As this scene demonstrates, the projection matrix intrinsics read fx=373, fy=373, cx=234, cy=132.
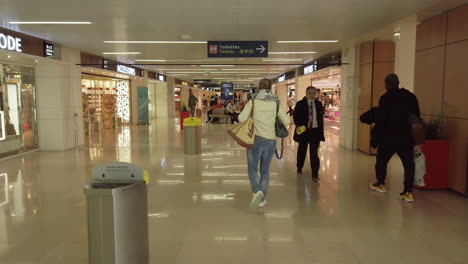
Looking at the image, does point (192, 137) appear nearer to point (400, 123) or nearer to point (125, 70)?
point (400, 123)

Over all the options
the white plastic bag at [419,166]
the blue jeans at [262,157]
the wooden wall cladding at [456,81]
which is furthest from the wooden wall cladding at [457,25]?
the blue jeans at [262,157]

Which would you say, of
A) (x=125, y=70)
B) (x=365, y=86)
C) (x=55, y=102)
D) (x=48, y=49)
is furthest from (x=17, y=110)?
(x=365, y=86)

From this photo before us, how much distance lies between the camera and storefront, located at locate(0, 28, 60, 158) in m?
8.88

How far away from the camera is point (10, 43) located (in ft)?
26.6

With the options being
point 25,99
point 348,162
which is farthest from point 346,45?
point 25,99

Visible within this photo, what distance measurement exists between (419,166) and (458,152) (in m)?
0.79

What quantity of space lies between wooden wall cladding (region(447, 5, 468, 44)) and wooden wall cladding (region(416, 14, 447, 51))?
0.41 feet

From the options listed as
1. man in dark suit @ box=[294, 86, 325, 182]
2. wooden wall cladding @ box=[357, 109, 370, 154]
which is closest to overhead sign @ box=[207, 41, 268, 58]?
wooden wall cladding @ box=[357, 109, 370, 154]

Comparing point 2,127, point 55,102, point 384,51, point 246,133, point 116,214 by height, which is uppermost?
point 384,51

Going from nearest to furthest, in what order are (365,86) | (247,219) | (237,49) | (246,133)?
(247,219)
(246,133)
(237,49)
(365,86)

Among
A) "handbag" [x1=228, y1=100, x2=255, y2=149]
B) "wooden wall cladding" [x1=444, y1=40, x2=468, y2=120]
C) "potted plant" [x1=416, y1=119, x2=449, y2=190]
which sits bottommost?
"potted plant" [x1=416, y1=119, x2=449, y2=190]

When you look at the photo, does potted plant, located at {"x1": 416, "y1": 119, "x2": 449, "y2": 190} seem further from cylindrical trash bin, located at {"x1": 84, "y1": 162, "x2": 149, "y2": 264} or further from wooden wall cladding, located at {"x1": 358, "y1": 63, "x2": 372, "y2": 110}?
cylindrical trash bin, located at {"x1": 84, "y1": 162, "x2": 149, "y2": 264}

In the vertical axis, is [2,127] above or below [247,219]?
above

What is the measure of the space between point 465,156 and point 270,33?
4852mm
